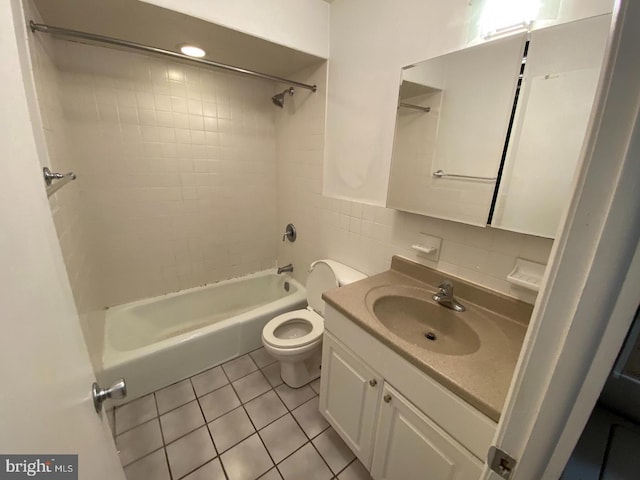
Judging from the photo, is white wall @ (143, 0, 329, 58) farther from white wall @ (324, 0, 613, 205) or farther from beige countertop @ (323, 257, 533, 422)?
beige countertop @ (323, 257, 533, 422)

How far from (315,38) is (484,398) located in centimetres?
198

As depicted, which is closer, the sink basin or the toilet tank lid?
the sink basin

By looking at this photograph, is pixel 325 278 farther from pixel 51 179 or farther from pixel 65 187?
pixel 65 187

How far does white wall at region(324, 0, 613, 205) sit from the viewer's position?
1149 millimetres

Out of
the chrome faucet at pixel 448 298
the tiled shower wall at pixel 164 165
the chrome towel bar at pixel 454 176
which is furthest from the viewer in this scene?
the tiled shower wall at pixel 164 165

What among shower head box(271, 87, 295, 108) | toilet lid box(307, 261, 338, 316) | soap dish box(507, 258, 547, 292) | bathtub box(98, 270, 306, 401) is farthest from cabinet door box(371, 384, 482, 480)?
shower head box(271, 87, 295, 108)

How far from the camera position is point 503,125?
0.96m

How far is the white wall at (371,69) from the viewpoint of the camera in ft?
3.77

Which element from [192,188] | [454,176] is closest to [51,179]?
[192,188]

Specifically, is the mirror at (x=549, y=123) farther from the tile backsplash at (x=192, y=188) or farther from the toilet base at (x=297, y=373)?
the toilet base at (x=297, y=373)

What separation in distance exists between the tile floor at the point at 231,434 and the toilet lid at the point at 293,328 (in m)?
0.37

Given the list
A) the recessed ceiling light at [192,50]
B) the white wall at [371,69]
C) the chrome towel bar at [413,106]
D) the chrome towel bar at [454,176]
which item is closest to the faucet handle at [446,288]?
the chrome towel bar at [454,176]

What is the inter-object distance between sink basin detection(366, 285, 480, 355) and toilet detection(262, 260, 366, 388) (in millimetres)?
414

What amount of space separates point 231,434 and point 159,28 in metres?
2.22
